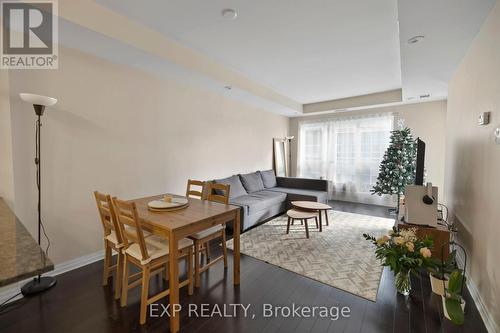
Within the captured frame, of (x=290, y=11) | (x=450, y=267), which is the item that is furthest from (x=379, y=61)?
(x=450, y=267)

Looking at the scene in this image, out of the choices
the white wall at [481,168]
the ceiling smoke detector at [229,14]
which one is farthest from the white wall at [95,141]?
the white wall at [481,168]

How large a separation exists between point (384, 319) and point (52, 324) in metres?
2.63

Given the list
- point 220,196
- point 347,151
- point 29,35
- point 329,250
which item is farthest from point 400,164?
point 29,35

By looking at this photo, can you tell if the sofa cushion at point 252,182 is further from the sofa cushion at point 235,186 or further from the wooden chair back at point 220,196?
the wooden chair back at point 220,196

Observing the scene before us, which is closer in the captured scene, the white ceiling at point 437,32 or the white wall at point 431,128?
the white ceiling at point 437,32

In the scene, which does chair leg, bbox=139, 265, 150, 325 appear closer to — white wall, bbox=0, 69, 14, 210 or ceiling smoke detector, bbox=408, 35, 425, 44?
white wall, bbox=0, 69, 14, 210

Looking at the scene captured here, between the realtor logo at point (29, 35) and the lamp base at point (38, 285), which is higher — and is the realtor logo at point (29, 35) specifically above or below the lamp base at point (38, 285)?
above

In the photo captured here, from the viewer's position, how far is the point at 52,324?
1.72 metres

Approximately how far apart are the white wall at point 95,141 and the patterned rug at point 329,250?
163 centimetres

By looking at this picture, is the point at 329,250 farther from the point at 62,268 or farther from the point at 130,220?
the point at 62,268

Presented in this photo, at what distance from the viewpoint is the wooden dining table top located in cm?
176

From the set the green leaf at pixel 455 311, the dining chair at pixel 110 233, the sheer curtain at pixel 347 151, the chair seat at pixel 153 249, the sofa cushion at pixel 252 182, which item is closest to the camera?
the green leaf at pixel 455 311

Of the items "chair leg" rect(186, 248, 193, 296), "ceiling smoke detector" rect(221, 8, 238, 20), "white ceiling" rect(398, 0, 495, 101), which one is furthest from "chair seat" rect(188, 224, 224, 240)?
"white ceiling" rect(398, 0, 495, 101)

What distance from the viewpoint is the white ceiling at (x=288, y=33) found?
2.08 m
